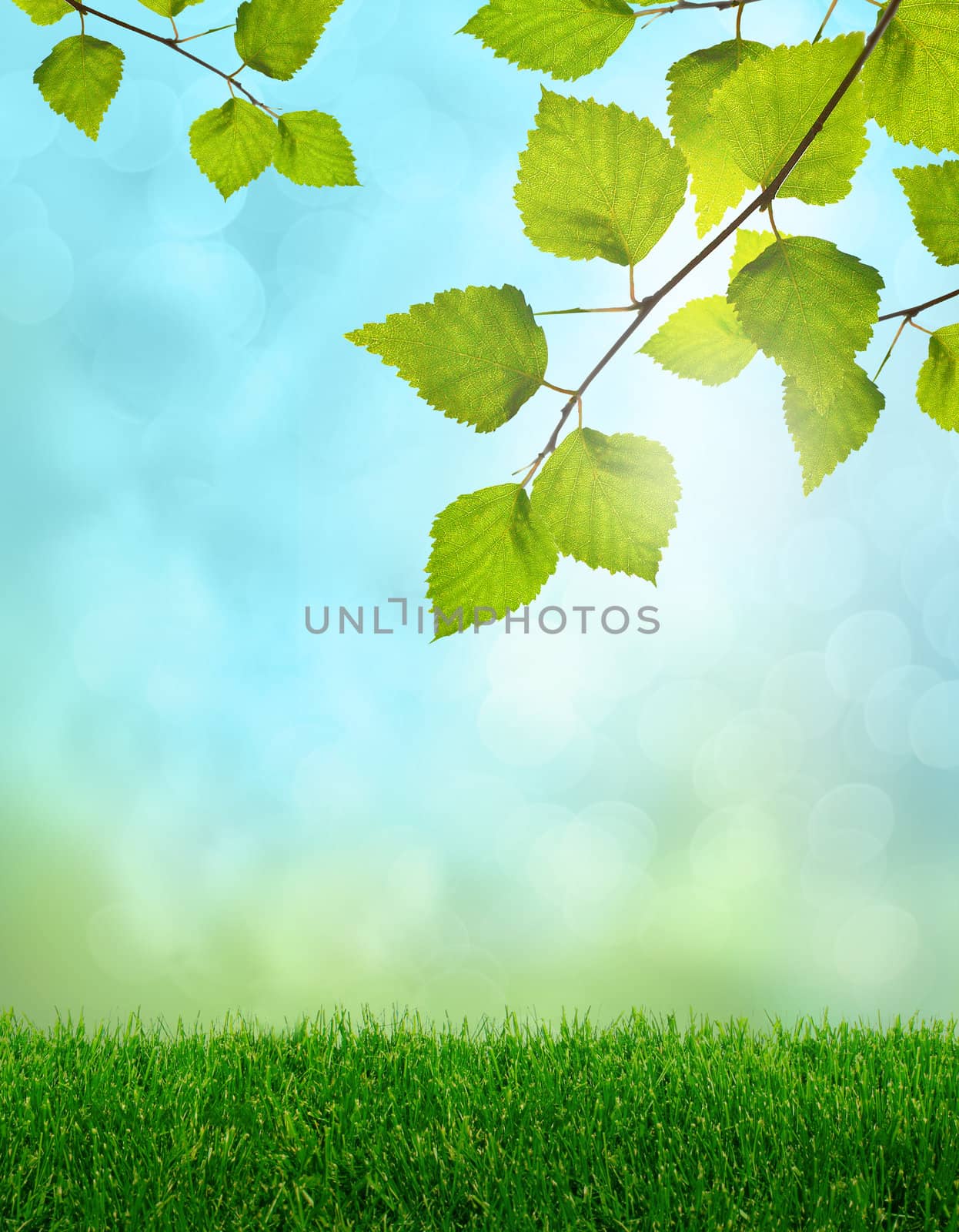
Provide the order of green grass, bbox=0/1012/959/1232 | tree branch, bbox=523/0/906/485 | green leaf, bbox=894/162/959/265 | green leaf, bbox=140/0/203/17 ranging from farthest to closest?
1. green grass, bbox=0/1012/959/1232
2. green leaf, bbox=140/0/203/17
3. green leaf, bbox=894/162/959/265
4. tree branch, bbox=523/0/906/485

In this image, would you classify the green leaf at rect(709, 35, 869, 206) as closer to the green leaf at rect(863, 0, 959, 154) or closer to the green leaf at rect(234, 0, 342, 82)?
the green leaf at rect(863, 0, 959, 154)

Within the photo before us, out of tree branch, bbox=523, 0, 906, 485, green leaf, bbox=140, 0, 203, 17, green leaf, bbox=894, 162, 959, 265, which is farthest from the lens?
green leaf, bbox=140, 0, 203, 17

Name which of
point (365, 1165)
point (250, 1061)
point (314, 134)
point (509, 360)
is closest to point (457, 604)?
point (509, 360)

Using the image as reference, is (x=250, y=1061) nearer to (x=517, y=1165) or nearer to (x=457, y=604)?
(x=517, y=1165)

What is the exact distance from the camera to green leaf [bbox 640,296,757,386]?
1.67 ft

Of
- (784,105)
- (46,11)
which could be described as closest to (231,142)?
(46,11)

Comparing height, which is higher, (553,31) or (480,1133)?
(553,31)

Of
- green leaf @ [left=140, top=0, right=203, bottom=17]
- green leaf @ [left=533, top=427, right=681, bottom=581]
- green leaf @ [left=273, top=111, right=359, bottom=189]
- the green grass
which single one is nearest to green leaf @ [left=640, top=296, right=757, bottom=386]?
green leaf @ [left=533, top=427, right=681, bottom=581]

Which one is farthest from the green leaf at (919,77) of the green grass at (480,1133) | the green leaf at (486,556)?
the green grass at (480,1133)

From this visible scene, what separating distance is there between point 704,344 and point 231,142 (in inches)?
13.5

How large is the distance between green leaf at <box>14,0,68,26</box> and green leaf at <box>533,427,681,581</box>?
51 centimetres

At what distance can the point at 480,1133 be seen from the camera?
1.64m

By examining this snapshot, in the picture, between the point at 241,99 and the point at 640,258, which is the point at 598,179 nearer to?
the point at 640,258

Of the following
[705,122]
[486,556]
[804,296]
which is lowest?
[486,556]
